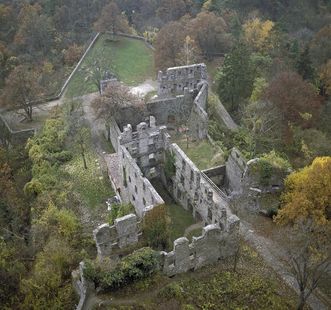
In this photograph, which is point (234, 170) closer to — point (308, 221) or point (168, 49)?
point (308, 221)

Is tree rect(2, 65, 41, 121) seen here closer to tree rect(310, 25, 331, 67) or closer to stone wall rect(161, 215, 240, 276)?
stone wall rect(161, 215, 240, 276)

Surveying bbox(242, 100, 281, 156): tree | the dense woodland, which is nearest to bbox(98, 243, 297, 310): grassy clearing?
the dense woodland

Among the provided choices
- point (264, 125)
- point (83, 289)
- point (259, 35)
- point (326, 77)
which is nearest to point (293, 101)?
point (264, 125)

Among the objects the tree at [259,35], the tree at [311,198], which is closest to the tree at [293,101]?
the tree at [311,198]

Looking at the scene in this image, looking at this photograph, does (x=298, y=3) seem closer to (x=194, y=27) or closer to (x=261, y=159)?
(x=194, y=27)

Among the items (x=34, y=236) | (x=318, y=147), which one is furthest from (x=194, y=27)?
(x=34, y=236)

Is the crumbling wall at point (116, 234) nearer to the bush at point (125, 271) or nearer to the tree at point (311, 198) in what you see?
the bush at point (125, 271)
